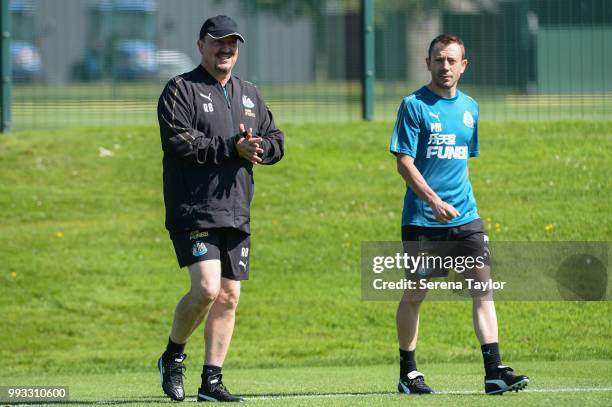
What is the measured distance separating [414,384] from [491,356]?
1.79ft

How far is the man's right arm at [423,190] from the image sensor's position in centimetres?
711

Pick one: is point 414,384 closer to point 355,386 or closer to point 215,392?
point 355,386

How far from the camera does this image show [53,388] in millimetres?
8602

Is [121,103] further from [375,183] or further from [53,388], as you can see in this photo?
[53,388]

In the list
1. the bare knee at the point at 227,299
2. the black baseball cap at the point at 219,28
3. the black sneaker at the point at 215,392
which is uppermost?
the black baseball cap at the point at 219,28

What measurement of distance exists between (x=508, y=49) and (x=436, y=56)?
750 cm

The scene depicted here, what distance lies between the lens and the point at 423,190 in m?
7.16

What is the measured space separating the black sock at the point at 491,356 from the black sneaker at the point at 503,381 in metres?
0.04

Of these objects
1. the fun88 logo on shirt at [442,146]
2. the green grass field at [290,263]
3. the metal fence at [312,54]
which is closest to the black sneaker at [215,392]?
the green grass field at [290,263]

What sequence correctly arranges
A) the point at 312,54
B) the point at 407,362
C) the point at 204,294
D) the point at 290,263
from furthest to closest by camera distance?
the point at 312,54
the point at 290,263
the point at 407,362
the point at 204,294

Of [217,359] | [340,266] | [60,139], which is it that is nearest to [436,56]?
[217,359]

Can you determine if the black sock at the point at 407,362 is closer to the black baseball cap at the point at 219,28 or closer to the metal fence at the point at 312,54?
the black baseball cap at the point at 219,28
